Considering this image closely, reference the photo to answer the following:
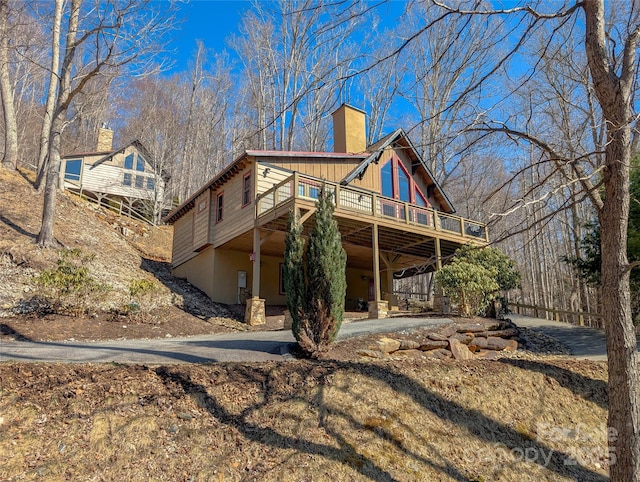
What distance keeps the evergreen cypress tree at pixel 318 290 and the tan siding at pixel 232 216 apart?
759 cm

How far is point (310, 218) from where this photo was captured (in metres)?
14.3

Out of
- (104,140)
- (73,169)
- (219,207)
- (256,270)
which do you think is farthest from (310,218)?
(104,140)

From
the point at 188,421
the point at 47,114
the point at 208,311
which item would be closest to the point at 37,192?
the point at 47,114

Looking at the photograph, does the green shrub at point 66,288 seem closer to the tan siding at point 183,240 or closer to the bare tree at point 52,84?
the tan siding at point 183,240

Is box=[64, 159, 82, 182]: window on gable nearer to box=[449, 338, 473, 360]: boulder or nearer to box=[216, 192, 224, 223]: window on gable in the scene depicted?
box=[216, 192, 224, 223]: window on gable

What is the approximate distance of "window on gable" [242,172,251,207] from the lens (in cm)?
1538

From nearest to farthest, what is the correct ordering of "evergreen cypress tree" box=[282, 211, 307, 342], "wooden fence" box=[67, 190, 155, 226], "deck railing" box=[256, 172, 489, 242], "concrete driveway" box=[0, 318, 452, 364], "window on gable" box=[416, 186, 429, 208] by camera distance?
"concrete driveway" box=[0, 318, 452, 364] → "evergreen cypress tree" box=[282, 211, 307, 342] → "deck railing" box=[256, 172, 489, 242] → "window on gable" box=[416, 186, 429, 208] → "wooden fence" box=[67, 190, 155, 226]

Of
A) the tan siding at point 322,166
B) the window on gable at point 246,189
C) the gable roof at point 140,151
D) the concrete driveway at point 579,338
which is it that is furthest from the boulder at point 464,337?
the gable roof at point 140,151

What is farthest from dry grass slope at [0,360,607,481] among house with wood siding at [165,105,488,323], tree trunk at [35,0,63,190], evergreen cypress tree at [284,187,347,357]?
tree trunk at [35,0,63,190]

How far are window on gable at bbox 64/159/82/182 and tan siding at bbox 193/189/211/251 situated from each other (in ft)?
44.4

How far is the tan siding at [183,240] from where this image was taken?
19.0 meters

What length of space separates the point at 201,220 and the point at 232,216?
8.23 feet

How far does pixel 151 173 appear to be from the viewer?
1193 inches

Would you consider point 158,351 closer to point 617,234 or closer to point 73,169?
point 617,234
